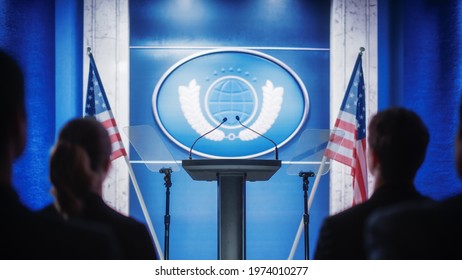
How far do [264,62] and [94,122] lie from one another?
2.48m

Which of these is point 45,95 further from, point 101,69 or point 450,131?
point 450,131

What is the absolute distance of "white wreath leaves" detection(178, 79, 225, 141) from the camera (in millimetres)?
3738

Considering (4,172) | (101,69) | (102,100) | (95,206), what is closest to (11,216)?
(4,172)

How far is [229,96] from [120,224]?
8.05ft

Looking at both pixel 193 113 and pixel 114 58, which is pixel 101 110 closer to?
pixel 114 58

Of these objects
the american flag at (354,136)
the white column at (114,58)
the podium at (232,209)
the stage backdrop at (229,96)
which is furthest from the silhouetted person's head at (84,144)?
the stage backdrop at (229,96)

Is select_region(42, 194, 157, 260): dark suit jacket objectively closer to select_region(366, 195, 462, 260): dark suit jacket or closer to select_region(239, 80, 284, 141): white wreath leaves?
select_region(366, 195, 462, 260): dark suit jacket

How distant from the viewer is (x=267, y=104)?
12.3ft

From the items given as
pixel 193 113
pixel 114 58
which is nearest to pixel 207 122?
pixel 193 113

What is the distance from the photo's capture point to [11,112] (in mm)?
1317

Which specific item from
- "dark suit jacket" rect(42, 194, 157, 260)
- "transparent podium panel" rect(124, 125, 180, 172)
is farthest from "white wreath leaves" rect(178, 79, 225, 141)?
"dark suit jacket" rect(42, 194, 157, 260)

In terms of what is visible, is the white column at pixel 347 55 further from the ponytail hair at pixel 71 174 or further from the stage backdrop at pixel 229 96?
the ponytail hair at pixel 71 174
